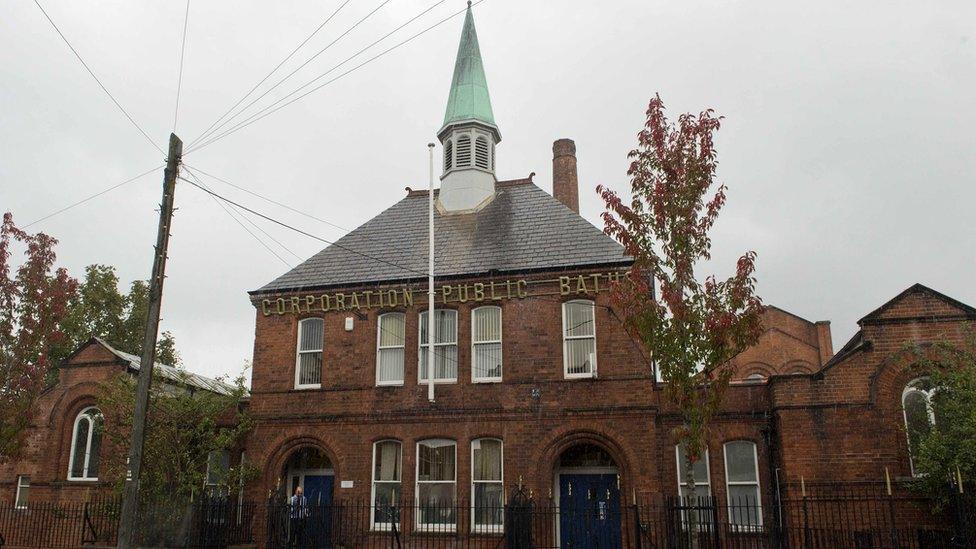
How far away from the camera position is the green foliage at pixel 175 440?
1931 centimetres

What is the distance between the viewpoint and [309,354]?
69.8ft

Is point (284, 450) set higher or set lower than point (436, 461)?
higher

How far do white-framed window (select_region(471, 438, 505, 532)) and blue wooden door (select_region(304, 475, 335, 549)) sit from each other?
362 centimetres

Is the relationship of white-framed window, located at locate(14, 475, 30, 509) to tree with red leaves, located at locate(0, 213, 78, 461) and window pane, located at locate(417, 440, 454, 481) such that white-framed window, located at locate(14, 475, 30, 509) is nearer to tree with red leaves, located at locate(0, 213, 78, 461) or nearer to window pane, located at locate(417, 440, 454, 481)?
tree with red leaves, located at locate(0, 213, 78, 461)

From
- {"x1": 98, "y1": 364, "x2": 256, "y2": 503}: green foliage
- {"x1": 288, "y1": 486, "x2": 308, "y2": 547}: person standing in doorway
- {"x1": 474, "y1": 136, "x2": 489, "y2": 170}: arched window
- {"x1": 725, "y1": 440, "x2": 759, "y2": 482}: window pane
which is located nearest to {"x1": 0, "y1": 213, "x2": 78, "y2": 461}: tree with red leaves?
{"x1": 98, "y1": 364, "x2": 256, "y2": 503}: green foliage

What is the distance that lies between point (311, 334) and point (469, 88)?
9.73 m

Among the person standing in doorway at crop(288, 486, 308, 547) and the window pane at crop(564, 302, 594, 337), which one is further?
the window pane at crop(564, 302, 594, 337)

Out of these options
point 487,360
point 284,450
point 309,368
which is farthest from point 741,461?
point 284,450

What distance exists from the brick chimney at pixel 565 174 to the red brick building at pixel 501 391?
3.93 meters

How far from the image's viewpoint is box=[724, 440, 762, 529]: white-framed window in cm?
1883

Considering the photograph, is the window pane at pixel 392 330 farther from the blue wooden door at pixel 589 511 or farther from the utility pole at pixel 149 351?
the utility pole at pixel 149 351

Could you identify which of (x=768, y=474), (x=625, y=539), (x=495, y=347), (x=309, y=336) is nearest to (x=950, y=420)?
(x=768, y=474)

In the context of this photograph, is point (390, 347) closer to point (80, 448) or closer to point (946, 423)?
point (80, 448)

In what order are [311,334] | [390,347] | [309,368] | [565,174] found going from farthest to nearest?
1. [565,174]
2. [311,334]
3. [309,368]
4. [390,347]
